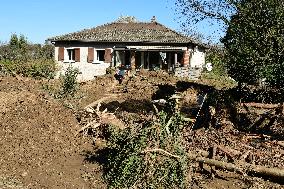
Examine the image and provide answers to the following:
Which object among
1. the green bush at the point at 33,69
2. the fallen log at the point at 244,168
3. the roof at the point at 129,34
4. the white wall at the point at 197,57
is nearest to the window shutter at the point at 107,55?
the roof at the point at 129,34

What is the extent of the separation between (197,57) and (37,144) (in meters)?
27.8

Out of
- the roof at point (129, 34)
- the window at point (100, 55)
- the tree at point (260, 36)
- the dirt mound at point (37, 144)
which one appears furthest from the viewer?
the window at point (100, 55)

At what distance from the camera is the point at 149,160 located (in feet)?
27.6

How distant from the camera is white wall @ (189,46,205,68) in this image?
34.5m

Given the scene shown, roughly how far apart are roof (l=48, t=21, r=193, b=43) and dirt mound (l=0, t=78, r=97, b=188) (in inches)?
786

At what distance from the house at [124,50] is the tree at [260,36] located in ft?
49.1

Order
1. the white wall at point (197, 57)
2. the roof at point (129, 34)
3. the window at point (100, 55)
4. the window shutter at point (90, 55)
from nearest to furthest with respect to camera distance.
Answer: the roof at point (129, 34)
the window shutter at point (90, 55)
the white wall at point (197, 57)
the window at point (100, 55)

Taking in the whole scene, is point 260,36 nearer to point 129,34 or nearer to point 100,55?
point 129,34

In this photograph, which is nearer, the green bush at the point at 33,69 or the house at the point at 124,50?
the green bush at the point at 33,69

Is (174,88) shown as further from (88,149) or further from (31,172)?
(31,172)

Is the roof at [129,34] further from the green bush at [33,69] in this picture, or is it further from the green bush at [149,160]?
the green bush at [149,160]

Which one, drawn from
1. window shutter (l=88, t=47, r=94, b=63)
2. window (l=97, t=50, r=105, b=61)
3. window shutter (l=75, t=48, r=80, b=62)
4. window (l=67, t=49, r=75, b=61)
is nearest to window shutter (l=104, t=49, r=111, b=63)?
window (l=97, t=50, r=105, b=61)

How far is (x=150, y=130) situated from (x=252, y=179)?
236 centimetres

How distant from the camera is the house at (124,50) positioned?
33188mm
